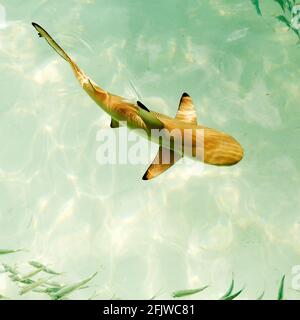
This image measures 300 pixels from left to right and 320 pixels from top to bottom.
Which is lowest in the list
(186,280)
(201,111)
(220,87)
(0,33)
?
(186,280)

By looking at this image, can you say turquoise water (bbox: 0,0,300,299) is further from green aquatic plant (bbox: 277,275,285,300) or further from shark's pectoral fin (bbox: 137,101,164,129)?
shark's pectoral fin (bbox: 137,101,164,129)

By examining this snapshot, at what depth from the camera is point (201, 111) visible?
5.50 meters

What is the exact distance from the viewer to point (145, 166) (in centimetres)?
508

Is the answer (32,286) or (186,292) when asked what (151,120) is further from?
(32,286)

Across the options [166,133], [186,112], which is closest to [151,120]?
[166,133]

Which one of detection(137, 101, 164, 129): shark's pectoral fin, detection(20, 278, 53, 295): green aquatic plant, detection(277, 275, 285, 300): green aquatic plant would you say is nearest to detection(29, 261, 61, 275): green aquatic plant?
detection(20, 278, 53, 295): green aquatic plant

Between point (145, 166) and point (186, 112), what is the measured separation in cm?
108

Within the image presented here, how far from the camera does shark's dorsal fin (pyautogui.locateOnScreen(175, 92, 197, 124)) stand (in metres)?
4.29

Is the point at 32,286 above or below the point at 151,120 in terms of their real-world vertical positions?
Result: below

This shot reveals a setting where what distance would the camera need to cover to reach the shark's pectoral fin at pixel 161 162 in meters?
3.90

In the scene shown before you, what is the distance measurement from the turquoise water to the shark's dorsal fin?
0.95 m
